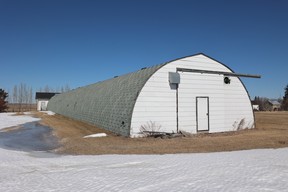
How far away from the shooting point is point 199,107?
18234 mm

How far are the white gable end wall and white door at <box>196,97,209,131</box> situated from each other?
200mm

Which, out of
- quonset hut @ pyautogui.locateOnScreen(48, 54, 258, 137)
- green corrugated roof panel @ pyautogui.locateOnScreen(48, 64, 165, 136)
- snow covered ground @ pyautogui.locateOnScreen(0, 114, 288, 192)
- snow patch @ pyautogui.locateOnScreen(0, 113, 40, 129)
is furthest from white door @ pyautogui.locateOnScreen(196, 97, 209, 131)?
snow patch @ pyautogui.locateOnScreen(0, 113, 40, 129)

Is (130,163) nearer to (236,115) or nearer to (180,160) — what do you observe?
(180,160)

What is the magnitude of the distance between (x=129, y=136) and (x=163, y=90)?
134 inches

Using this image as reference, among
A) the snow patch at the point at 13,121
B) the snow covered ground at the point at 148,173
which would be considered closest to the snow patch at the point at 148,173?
the snow covered ground at the point at 148,173

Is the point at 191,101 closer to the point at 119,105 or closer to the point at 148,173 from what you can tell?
the point at 119,105

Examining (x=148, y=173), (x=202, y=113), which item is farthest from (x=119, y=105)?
(x=148, y=173)

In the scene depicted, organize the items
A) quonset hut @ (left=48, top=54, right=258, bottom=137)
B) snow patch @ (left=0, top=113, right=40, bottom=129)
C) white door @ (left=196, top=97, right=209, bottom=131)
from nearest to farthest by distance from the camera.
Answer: quonset hut @ (left=48, top=54, right=258, bottom=137)
white door @ (left=196, top=97, right=209, bottom=131)
snow patch @ (left=0, top=113, right=40, bottom=129)

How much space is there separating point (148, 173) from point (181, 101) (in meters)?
10.8

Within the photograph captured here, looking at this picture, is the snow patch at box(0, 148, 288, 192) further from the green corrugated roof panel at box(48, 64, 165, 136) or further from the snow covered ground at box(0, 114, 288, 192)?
the green corrugated roof panel at box(48, 64, 165, 136)

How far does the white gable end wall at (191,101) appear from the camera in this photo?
16.6 metres

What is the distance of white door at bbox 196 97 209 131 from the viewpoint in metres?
18.1

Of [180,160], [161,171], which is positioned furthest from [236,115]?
[161,171]

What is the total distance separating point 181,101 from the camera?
57.8 feet
